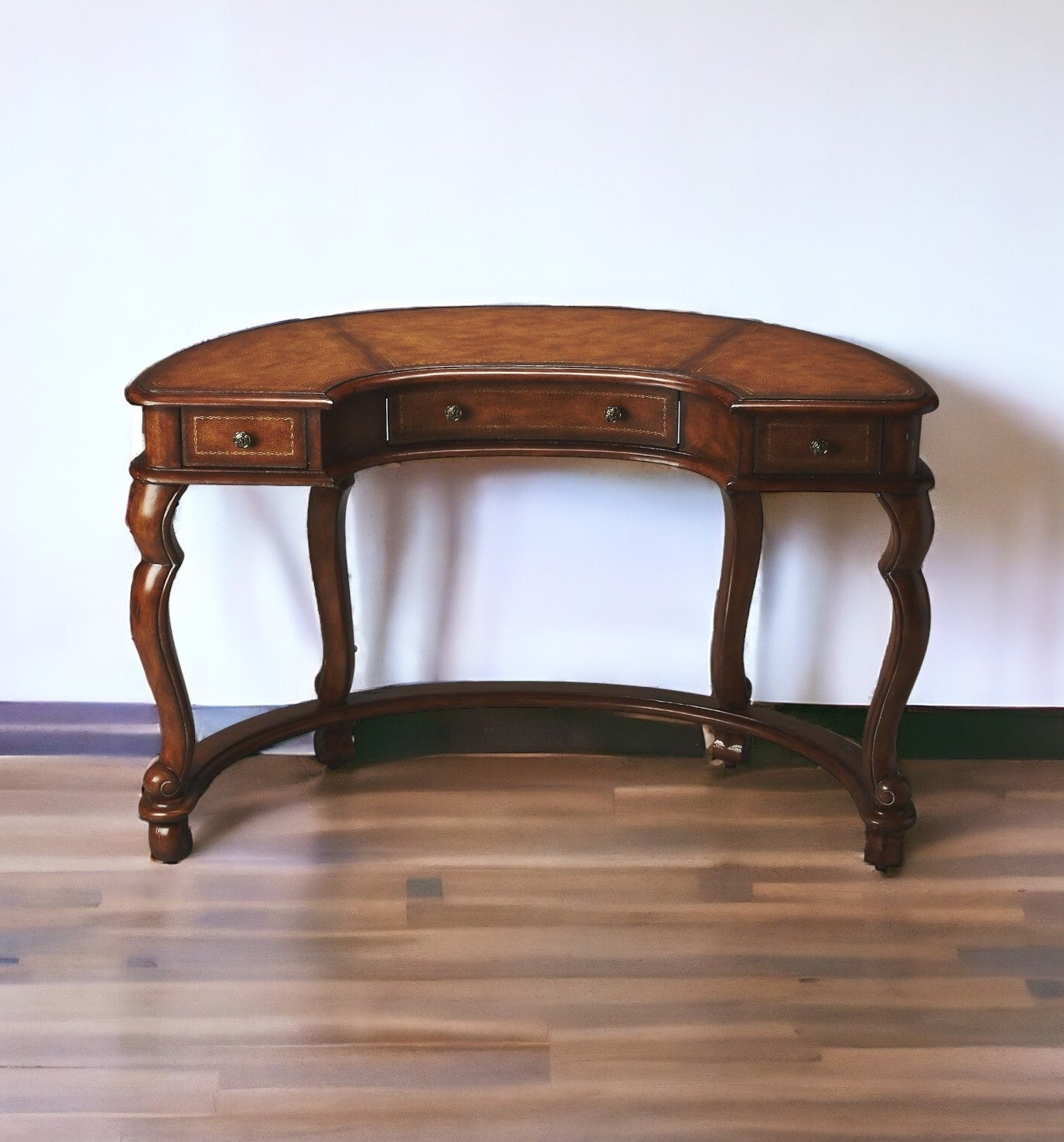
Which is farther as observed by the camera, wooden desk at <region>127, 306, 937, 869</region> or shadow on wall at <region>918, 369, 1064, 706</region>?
shadow on wall at <region>918, 369, 1064, 706</region>

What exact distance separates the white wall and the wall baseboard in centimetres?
5

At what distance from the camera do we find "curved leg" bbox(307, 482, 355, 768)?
2719mm

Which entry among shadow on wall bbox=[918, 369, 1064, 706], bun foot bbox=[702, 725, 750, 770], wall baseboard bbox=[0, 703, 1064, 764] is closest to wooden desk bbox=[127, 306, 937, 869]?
bun foot bbox=[702, 725, 750, 770]

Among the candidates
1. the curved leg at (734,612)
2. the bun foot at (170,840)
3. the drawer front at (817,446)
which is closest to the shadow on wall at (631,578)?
the curved leg at (734,612)

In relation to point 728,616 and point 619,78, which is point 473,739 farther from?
point 619,78

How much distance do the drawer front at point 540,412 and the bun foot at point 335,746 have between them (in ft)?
2.40

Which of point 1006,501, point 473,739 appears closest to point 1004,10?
point 1006,501

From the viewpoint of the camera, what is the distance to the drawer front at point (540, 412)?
7.78ft

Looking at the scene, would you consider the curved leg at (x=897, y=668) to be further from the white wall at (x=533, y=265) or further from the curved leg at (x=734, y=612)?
the white wall at (x=533, y=265)

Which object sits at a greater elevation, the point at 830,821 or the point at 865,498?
the point at 865,498

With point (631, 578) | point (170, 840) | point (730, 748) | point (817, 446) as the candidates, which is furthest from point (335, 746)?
point (817, 446)

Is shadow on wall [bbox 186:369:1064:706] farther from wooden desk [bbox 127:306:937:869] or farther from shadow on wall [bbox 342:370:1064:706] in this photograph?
wooden desk [bbox 127:306:937:869]

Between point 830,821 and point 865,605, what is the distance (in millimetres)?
→ 465

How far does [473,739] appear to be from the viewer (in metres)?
2.97
